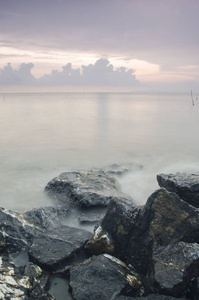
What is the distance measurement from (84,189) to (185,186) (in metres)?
2.64

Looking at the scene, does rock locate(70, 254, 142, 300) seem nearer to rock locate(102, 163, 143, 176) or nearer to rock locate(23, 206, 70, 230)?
rock locate(23, 206, 70, 230)

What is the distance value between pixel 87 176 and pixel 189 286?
16.1ft

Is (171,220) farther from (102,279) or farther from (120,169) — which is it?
(120,169)

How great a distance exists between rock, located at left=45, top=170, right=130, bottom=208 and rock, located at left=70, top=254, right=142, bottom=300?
2.36m

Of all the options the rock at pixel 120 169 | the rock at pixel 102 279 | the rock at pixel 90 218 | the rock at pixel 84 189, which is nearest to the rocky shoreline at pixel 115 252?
the rock at pixel 102 279

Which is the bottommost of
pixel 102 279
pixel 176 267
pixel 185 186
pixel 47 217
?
pixel 102 279

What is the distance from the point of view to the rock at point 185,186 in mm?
5879

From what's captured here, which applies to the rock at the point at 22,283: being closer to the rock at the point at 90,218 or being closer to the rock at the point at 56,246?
the rock at the point at 56,246

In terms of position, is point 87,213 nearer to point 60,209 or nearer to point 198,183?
point 60,209

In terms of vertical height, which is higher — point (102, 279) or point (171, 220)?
point (171, 220)

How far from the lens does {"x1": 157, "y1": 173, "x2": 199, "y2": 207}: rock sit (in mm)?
5879

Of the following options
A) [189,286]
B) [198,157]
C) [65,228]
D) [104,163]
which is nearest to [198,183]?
[189,286]

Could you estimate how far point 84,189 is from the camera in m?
7.24

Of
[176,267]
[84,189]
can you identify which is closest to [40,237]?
[84,189]
